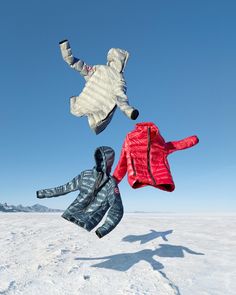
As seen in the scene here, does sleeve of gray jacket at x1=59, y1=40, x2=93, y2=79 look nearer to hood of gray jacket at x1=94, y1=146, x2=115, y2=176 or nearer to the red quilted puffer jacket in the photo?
the red quilted puffer jacket

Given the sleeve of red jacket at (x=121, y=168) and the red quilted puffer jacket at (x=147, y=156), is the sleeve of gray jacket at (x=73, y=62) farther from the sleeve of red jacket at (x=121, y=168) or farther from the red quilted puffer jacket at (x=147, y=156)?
the sleeve of red jacket at (x=121, y=168)

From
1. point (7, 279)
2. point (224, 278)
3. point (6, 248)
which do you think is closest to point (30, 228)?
point (6, 248)

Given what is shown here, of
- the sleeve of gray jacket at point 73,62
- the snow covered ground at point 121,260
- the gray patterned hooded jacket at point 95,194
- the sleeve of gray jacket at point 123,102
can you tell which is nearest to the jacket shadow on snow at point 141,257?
the snow covered ground at point 121,260

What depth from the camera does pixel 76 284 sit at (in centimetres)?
586

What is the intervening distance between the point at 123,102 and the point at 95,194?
54.9 inches

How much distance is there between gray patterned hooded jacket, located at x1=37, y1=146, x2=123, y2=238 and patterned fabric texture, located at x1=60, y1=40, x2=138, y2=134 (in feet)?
1.57

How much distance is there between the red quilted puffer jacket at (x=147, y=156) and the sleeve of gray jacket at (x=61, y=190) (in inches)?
22.8

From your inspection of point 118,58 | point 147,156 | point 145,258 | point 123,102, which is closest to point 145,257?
point 145,258

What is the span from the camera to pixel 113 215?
4684mm

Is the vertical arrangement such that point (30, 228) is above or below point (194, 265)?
above

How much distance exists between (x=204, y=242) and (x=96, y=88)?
5059mm

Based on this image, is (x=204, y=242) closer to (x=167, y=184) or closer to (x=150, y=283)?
(x=150, y=283)

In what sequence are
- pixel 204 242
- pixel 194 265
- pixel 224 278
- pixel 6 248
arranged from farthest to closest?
1. pixel 204 242
2. pixel 6 248
3. pixel 194 265
4. pixel 224 278

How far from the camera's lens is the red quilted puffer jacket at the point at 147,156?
464 cm
